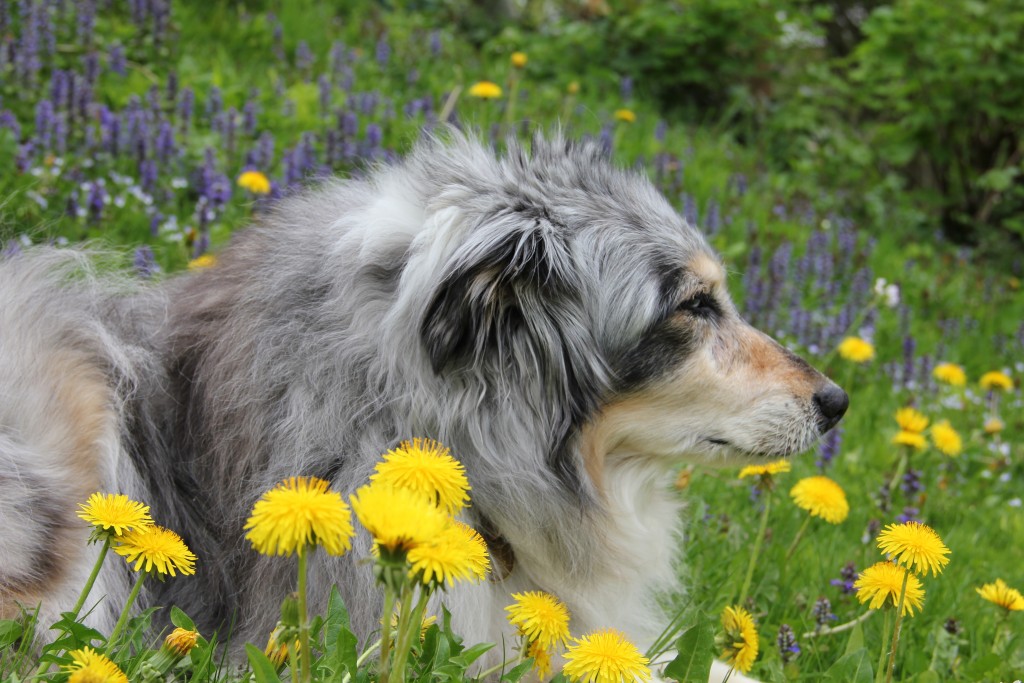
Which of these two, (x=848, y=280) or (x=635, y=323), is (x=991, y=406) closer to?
(x=848, y=280)

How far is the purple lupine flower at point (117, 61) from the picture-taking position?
5918mm

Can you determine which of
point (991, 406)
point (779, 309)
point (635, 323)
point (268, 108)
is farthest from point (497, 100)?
point (635, 323)

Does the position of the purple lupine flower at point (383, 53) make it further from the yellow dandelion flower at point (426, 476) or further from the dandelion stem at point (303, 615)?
the dandelion stem at point (303, 615)

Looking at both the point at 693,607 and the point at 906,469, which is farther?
the point at 906,469

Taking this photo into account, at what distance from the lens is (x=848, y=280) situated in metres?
6.86

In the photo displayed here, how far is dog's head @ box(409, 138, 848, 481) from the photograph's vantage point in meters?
2.68

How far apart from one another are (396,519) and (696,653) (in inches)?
45.0

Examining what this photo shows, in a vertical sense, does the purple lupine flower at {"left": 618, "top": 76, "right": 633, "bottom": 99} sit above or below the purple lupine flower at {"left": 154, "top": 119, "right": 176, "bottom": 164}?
below

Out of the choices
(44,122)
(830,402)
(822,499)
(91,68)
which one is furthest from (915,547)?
(91,68)

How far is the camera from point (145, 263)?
422 centimetres

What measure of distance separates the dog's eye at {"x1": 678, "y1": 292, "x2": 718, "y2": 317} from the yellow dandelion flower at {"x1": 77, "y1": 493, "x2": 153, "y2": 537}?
67.3 inches

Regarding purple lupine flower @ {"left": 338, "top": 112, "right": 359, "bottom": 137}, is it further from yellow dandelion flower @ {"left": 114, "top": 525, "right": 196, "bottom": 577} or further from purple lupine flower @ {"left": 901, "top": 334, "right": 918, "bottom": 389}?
yellow dandelion flower @ {"left": 114, "top": 525, "right": 196, "bottom": 577}

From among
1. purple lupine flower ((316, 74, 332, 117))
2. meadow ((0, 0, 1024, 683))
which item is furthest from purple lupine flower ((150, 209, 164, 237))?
purple lupine flower ((316, 74, 332, 117))

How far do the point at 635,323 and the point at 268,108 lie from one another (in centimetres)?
409
